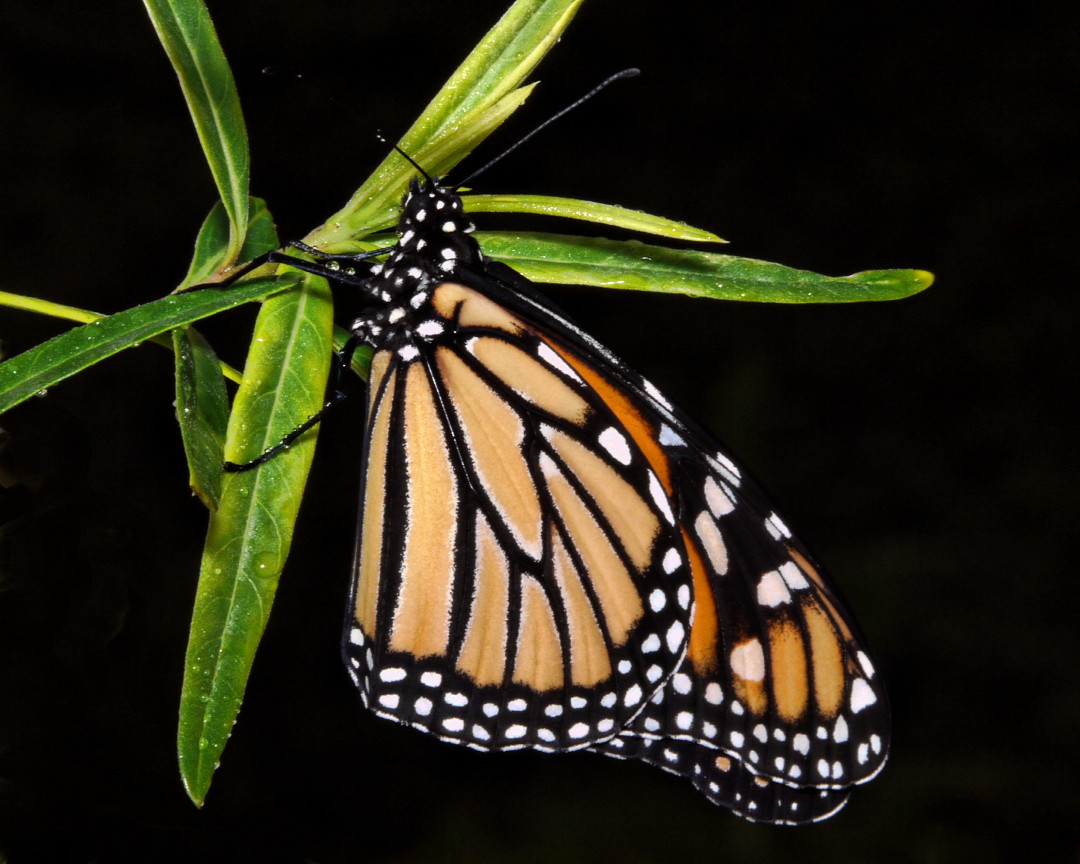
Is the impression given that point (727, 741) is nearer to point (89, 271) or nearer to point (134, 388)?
point (134, 388)

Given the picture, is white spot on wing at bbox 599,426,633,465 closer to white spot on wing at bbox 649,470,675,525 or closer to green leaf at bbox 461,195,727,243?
white spot on wing at bbox 649,470,675,525

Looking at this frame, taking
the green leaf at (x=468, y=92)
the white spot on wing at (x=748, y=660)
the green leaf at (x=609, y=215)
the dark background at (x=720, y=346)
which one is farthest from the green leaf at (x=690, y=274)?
the dark background at (x=720, y=346)

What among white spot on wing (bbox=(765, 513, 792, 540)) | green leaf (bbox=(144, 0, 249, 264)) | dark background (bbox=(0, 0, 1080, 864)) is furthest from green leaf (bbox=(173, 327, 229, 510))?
dark background (bbox=(0, 0, 1080, 864))

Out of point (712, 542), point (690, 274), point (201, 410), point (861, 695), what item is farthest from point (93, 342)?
point (861, 695)

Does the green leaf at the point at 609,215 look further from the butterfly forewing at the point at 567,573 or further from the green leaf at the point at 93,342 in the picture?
the green leaf at the point at 93,342

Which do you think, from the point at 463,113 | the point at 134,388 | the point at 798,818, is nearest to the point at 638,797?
the point at 798,818

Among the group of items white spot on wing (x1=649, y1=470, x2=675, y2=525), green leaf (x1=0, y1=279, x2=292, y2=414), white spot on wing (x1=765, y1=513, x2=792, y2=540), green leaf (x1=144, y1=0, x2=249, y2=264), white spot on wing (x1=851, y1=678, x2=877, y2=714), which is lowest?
white spot on wing (x1=851, y1=678, x2=877, y2=714)
